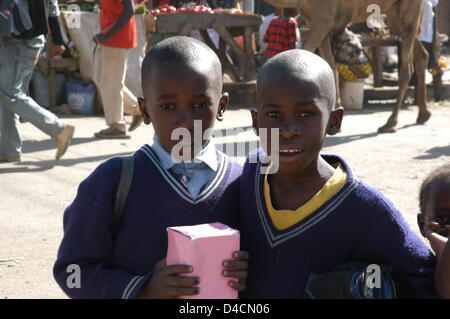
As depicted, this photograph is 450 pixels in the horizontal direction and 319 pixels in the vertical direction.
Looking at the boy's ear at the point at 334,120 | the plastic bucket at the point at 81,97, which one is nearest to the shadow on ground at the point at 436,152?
the plastic bucket at the point at 81,97

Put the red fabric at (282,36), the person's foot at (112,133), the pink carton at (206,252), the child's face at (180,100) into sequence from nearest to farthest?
1. the pink carton at (206,252)
2. the child's face at (180,100)
3. the person's foot at (112,133)
4. the red fabric at (282,36)

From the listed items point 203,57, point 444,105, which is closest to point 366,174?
point 203,57

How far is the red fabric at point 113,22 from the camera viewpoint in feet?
22.6

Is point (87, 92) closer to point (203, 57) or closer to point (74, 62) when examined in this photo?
point (74, 62)

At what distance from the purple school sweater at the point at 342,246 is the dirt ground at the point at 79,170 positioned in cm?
172

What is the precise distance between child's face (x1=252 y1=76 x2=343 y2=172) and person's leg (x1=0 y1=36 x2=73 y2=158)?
4319mm

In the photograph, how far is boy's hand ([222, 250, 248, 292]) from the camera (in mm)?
1857

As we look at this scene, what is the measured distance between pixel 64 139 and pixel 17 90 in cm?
53

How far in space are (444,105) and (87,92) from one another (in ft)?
14.9

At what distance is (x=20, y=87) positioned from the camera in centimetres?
610

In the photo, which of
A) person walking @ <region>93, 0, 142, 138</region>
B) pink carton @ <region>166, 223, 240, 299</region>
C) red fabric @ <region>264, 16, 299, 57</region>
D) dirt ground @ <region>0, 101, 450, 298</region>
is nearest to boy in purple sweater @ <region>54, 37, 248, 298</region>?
pink carton @ <region>166, 223, 240, 299</region>

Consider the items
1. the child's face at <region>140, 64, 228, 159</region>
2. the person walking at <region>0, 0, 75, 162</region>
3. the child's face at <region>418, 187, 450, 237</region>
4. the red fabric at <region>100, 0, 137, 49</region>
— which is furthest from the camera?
the red fabric at <region>100, 0, 137, 49</region>
